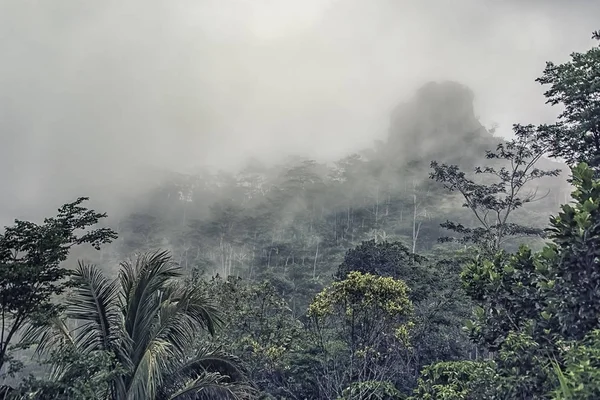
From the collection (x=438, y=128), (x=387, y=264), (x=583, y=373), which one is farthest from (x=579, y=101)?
(x=438, y=128)

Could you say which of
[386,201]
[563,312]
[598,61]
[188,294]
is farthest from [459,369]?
[386,201]

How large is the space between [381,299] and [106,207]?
6832 cm

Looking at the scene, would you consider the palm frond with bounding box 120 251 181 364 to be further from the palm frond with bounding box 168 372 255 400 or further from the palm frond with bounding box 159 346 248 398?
the palm frond with bounding box 168 372 255 400

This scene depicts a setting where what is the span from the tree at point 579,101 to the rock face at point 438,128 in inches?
2849

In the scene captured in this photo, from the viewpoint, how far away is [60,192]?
76750 millimetres

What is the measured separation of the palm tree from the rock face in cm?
7977

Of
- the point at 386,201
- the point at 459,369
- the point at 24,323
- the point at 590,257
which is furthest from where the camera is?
the point at 386,201

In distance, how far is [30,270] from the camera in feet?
18.5

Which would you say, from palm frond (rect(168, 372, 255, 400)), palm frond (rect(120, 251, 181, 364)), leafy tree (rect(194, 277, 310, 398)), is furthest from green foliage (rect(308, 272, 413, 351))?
palm frond (rect(120, 251, 181, 364))

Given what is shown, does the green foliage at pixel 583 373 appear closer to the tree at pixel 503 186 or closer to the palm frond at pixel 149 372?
the palm frond at pixel 149 372

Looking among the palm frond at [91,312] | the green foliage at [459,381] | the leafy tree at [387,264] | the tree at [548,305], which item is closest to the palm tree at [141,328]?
the palm frond at [91,312]

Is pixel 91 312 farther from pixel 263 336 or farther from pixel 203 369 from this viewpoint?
pixel 263 336

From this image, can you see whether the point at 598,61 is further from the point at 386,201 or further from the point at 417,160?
the point at 417,160

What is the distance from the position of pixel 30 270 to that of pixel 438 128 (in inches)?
3581
